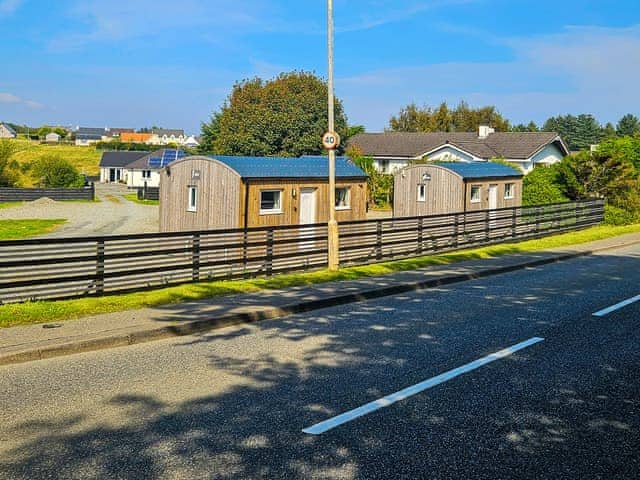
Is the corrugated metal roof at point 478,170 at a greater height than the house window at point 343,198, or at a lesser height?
greater

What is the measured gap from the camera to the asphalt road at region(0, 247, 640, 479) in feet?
18.2

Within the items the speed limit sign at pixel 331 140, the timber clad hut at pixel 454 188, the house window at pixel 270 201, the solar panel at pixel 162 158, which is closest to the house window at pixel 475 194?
the timber clad hut at pixel 454 188

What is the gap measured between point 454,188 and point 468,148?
30716 mm

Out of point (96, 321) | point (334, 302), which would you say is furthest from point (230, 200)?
point (96, 321)

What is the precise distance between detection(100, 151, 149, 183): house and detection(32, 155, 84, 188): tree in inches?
961

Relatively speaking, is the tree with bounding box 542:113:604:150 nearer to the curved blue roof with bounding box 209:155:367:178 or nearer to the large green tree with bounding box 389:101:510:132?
the large green tree with bounding box 389:101:510:132

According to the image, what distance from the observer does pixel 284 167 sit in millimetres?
25234

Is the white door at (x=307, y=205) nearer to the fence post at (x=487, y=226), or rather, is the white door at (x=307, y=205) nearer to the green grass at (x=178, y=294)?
the green grass at (x=178, y=294)

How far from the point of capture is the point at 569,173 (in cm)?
3591

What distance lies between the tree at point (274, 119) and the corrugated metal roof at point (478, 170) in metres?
34.3

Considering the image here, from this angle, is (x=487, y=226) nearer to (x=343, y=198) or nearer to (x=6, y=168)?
(x=343, y=198)

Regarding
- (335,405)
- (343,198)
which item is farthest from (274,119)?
(335,405)

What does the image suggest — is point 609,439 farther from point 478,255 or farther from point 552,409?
point 478,255

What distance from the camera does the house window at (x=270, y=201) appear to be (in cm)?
2444
